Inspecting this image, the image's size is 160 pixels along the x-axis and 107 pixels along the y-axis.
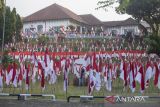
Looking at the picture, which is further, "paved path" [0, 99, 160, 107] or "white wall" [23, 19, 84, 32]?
"white wall" [23, 19, 84, 32]

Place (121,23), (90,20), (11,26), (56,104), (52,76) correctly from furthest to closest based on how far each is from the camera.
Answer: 1. (90,20)
2. (121,23)
3. (11,26)
4. (52,76)
5. (56,104)

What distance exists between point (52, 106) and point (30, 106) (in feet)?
3.13

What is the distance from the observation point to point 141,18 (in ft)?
168

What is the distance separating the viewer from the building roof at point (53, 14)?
71.4 metres

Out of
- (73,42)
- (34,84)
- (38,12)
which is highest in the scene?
(38,12)

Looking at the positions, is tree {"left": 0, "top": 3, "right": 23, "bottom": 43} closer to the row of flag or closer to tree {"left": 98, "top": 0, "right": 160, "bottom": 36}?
tree {"left": 98, "top": 0, "right": 160, "bottom": 36}

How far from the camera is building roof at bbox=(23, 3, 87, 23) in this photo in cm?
7144

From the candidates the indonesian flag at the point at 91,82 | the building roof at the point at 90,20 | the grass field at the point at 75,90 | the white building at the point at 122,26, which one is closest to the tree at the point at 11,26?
the white building at the point at 122,26

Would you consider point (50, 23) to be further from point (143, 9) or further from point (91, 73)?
point (91, 73)

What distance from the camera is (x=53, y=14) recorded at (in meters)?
72.6

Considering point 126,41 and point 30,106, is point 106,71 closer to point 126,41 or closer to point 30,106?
point 30,106

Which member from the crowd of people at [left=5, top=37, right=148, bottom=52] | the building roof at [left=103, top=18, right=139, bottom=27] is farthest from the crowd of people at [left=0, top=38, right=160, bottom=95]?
the building roof at [left=103, top=18, right=139, bottom=27]

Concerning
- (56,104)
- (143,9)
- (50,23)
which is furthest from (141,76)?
(50,23)

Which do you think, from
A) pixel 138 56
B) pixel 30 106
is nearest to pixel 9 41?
pixel 138 56
